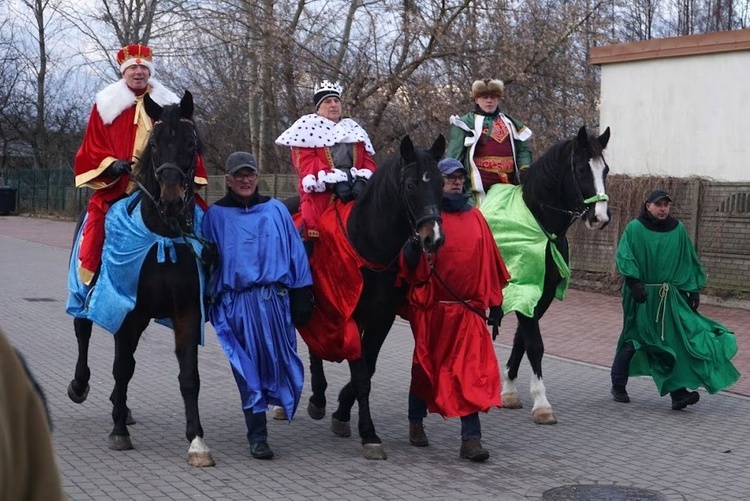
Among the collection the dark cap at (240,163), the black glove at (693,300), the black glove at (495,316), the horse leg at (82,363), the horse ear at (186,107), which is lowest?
the horse leg at (82,363)

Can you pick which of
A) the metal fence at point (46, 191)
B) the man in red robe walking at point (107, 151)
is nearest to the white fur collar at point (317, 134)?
the man in red robe walking at point (107, 151)

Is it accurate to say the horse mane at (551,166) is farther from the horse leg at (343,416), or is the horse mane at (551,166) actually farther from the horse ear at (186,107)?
the horse ear at (186,107)

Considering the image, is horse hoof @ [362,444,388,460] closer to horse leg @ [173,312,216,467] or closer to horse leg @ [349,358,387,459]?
horse leg @ [349,358,387,459]

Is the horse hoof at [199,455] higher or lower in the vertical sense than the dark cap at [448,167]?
A: lower

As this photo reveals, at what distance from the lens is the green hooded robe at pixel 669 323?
8.66 metres

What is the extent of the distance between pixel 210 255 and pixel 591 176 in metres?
3.01

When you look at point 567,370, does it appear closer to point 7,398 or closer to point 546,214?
point 546,214

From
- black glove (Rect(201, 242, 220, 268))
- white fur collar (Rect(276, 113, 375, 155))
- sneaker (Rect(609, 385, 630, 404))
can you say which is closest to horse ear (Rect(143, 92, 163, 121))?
black glove (Rect(201, 242, 220, 268))

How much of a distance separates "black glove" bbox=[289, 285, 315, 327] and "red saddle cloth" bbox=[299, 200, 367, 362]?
0.13 meters

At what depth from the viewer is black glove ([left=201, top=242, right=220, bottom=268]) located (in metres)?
6.82

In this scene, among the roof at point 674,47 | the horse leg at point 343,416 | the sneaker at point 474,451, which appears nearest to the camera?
the sneaker at point 474,451

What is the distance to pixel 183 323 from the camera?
6750 millimetres

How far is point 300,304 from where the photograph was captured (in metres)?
7.06

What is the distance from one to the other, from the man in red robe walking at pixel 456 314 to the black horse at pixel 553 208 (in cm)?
106
